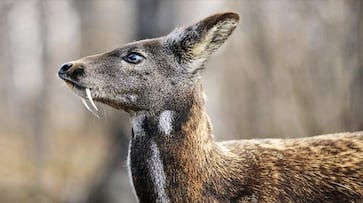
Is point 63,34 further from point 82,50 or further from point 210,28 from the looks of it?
point 210,28

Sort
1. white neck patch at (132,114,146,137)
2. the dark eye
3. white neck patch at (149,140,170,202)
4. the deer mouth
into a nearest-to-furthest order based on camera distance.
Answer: white neck patch at (149,140,170,202)
white neck patch at (132,114,146,137)
the deer mouth
the dark eye

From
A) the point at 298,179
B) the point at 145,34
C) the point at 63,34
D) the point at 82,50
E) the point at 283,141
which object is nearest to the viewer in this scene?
the point at 298,179

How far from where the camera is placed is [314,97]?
1399 centimetres

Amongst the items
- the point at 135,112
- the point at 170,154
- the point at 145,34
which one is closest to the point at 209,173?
the point at 170,154

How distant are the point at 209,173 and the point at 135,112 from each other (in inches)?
30.7

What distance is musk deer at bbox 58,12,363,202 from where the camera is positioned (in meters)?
6.59

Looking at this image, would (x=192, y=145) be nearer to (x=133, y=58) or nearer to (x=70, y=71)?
(x=133, y=58)

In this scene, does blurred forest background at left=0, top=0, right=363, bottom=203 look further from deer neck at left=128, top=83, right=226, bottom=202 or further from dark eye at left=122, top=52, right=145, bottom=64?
deer neck at left=128, top=83, right=226, bottom=202

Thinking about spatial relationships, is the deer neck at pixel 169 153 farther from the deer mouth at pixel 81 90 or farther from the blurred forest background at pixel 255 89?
the blurred forest background at pixel 255 89

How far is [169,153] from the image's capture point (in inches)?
262

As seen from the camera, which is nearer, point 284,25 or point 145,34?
point 145,34

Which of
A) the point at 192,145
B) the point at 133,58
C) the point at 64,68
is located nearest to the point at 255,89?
the point at 133,58

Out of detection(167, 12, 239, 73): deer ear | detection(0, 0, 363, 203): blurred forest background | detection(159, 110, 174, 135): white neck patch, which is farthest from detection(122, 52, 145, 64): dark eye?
detection(0, 0, 363, 203): blurred forest background

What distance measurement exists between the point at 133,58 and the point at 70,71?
1.80 ft
